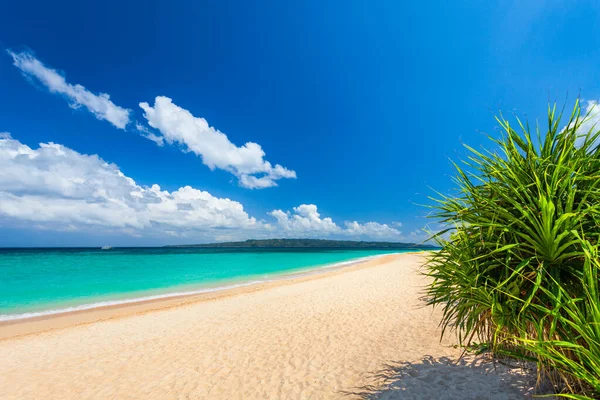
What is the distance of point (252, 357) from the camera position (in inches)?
279

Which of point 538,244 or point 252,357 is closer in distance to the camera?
point 538,244

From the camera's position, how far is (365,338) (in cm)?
802

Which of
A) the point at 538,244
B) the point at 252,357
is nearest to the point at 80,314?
the point at 252,357

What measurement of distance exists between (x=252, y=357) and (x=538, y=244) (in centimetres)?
663

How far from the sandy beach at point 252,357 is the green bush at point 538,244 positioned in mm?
2166

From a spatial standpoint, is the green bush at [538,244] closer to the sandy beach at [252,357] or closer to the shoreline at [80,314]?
the sandy beach at [252,357]

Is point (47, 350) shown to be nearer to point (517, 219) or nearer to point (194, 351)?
point (194, 351)

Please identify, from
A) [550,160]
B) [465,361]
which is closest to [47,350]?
[465,361]

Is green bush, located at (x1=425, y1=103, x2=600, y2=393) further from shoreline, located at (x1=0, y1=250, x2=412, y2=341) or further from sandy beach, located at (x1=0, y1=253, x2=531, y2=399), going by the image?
shoreline, located at (x1=0, y1=250, x2=412, y2=341)

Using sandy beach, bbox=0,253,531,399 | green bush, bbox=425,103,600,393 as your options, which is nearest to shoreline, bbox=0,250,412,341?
sandy beach, bbox=0,253,531,399

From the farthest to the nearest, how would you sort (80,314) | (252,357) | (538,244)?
(80,314) → (252,357) → (538,244)

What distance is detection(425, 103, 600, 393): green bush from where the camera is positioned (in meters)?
2.61

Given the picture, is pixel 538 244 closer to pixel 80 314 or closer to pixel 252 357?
pixel 252 357

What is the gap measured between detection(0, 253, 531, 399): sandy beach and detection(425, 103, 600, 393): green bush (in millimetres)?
2166
